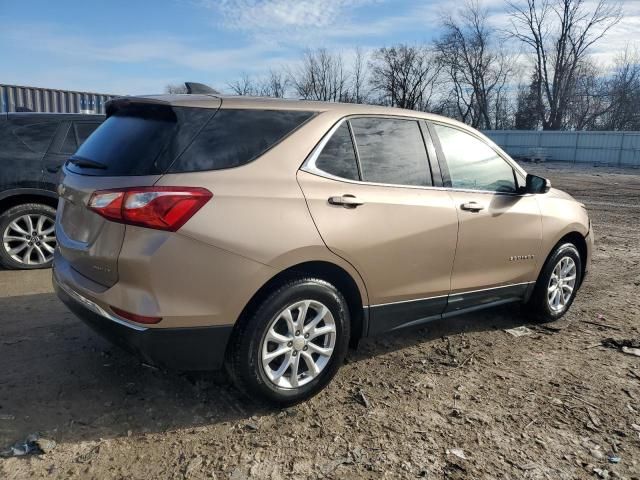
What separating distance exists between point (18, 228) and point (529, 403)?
17.1ft

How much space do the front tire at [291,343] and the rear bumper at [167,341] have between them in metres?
0.11

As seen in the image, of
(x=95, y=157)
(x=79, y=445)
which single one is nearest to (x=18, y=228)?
(x=95, y=157)

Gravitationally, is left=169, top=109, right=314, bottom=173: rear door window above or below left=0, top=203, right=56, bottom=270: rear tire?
above

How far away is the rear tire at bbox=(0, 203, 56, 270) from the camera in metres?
5.47

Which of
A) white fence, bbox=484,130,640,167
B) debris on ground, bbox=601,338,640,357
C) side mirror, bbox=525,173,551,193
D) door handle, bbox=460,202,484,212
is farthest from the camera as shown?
white fence, bbox=484,130,640,167

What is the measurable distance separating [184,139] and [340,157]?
0.95 meters

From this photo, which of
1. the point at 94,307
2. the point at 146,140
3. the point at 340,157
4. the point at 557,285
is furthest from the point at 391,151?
the point at 557,285

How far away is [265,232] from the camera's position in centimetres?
266

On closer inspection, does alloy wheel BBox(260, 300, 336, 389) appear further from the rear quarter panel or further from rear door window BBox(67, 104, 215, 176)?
rear door window BBox(67, 104, 215, 176)

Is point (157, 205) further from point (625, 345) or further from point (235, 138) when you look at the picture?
point (625, 345)

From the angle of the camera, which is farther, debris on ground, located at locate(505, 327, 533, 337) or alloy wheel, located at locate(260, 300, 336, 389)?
debris on ground, located at locate(505, 327, 533, 337)

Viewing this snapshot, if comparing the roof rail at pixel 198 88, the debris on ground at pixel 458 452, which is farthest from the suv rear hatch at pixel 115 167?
the debris on ground at pixel 458 452

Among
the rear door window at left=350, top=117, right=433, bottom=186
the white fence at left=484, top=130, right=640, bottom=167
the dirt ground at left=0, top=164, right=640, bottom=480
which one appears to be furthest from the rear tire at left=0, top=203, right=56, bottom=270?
the white fence at left=484, top=130, right=640, bottom=167

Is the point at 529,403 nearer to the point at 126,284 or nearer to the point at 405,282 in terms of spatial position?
the point at 405,282
